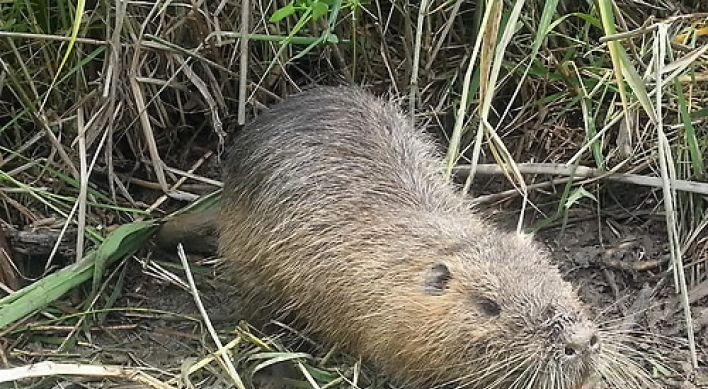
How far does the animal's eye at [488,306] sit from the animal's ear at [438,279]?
0.11 meters

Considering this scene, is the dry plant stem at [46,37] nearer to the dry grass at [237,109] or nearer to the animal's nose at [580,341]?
the dry grass at [237,109]

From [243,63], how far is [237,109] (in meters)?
0.28

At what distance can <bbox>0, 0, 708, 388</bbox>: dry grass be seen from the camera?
293 centimetres

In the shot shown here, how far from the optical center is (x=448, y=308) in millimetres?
2410

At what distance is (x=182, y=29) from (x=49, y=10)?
391 millimetres

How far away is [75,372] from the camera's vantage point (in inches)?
91.6

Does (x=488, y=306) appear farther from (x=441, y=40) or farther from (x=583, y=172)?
(x=441, y=40)

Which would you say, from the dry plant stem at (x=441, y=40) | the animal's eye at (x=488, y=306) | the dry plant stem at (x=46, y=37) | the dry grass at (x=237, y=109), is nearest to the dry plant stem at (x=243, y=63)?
the dry grass at (x=237, y=109)

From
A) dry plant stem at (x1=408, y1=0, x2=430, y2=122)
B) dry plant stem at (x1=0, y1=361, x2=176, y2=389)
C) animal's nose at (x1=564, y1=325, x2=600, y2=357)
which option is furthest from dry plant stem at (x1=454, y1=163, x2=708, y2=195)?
dry plant stem at (x1=0, y1=361, x2=176, y2=389)

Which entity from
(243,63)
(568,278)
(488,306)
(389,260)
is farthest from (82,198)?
(568,278)

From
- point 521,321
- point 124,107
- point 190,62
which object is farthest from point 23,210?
point 521,321

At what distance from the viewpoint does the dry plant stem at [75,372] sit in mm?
2238

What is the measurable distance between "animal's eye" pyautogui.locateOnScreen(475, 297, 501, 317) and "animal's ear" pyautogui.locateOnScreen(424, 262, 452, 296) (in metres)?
0.11

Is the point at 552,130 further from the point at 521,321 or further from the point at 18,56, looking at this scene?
the point at 18,56
